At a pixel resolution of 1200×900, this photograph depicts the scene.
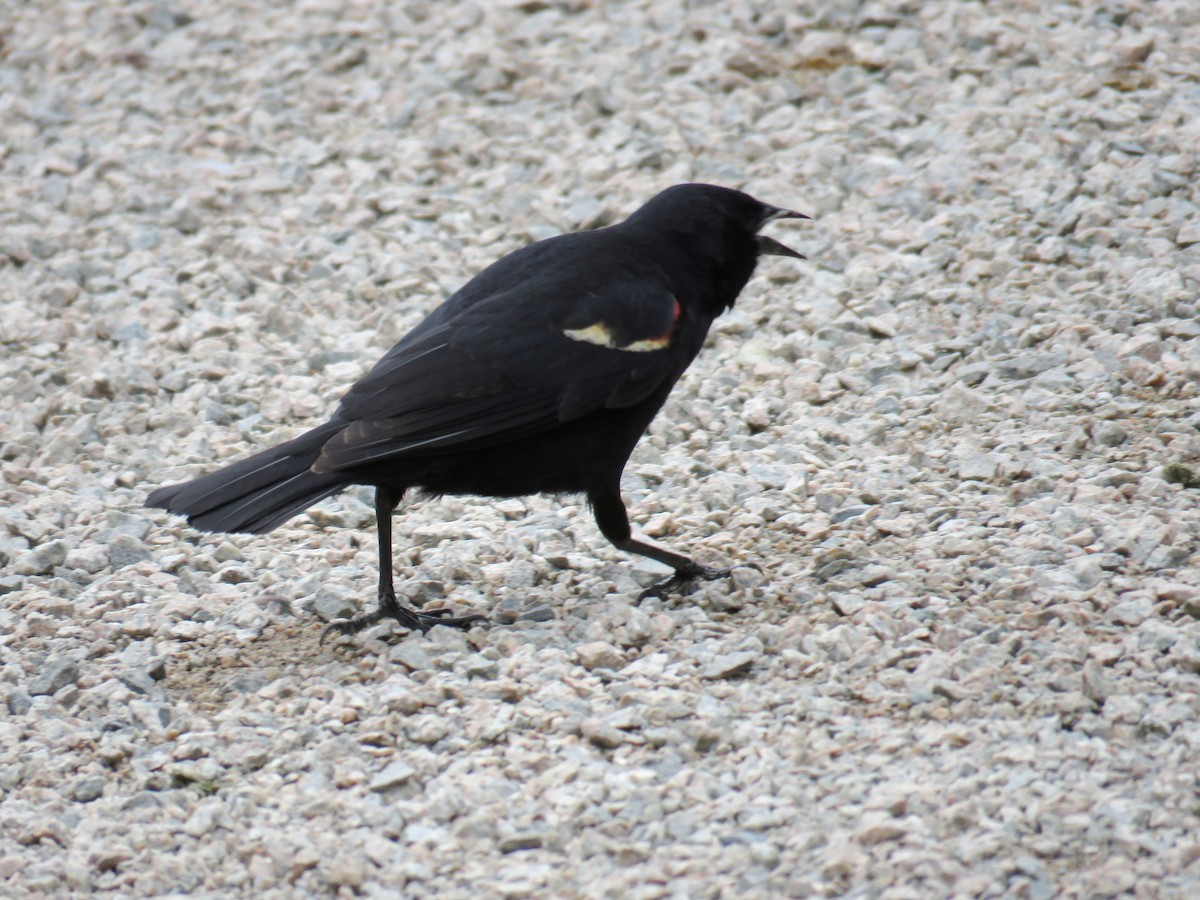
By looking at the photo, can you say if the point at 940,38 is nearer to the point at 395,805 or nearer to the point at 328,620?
the point at 328,620

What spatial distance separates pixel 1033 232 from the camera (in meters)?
6.80

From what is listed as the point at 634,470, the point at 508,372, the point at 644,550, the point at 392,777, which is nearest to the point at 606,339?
the point at 508,372

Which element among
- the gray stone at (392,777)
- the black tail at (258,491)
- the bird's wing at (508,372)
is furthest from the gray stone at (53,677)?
the gray stone at (392,777)

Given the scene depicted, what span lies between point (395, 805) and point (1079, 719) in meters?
1.82

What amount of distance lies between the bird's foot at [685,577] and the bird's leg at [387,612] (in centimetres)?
57

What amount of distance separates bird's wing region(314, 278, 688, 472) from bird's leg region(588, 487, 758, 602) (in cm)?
37

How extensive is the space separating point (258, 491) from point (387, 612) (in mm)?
619

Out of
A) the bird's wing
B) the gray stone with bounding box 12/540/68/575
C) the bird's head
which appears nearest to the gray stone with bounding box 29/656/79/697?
the gray stone with bounding box 12/540/68/575

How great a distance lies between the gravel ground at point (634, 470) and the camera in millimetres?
3660

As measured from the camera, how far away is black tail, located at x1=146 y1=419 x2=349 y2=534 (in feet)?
14.6

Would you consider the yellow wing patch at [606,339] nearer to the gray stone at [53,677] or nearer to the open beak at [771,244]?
the open beak at [771,244]

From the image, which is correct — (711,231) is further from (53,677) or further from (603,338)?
(53,677)

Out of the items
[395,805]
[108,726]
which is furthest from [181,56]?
[395,805]

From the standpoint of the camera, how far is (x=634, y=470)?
5.88 metres
